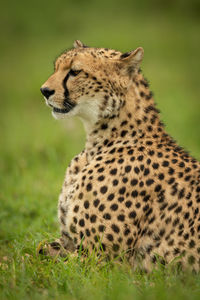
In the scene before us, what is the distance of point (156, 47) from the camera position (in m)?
14.5

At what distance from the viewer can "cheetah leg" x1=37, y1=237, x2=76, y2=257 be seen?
10.4 ft

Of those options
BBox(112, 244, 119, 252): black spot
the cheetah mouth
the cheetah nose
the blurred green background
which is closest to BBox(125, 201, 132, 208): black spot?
BBox(112, 244, 119, 252): black spot

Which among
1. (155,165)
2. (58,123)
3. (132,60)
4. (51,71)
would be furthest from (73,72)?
(51,71)

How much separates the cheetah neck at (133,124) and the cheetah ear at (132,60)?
96 mm

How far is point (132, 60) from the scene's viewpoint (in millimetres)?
3162

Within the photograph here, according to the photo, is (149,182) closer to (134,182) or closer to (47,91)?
(134,182)

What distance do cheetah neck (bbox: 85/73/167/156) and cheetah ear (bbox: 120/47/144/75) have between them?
0.32 ft

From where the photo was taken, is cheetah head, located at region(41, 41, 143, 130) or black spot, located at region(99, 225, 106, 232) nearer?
black spot, located at region(99, 225, 106, 232)

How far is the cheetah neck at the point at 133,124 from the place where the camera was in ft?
10.3

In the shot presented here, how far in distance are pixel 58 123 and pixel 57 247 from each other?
17.6 feet

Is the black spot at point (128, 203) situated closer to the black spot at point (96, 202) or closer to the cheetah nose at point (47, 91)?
the black spot at point (96, 202)

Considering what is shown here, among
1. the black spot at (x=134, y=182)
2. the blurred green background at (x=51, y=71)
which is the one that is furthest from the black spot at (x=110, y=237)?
the blurred green background at (x=51, y=71)

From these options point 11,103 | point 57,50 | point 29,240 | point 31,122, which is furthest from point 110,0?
point 29,240

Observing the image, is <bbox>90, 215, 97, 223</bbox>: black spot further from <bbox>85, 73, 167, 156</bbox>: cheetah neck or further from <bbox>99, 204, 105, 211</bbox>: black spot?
<bbox>85, 73, 167, 156</bbox>: cheetah neck
